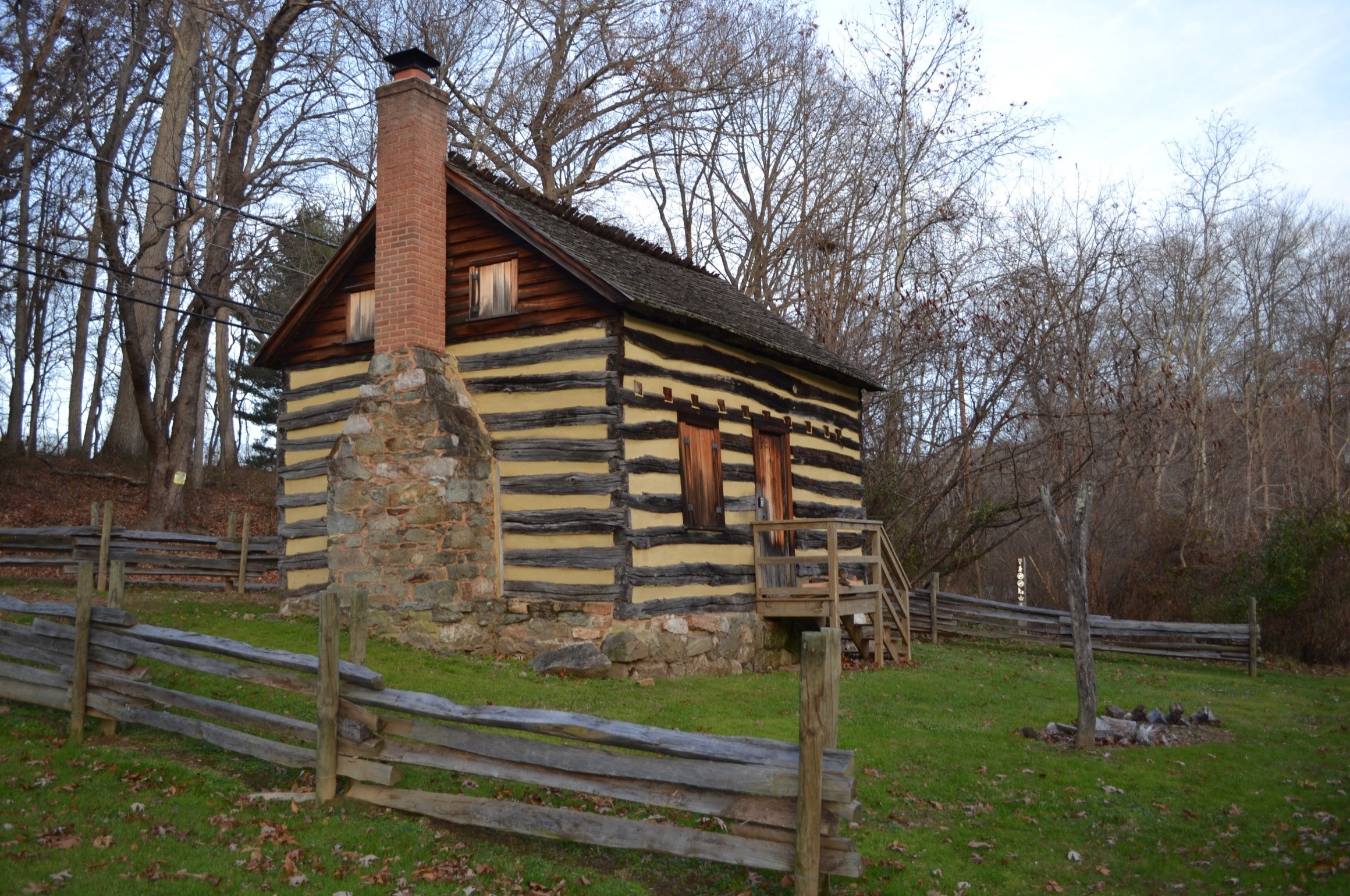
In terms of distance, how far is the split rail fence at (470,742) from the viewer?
17.0 ft

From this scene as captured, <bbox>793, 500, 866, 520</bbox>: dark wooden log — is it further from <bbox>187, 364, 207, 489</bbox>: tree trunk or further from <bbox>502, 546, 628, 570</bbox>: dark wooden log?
<bbox>187, 364, 207, 489</bbox>: tree trunk

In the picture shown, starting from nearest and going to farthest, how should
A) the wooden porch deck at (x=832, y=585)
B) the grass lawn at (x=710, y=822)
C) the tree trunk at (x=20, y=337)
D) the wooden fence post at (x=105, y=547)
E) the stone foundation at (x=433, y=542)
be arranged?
the grass lawn at (x=710, y=822) → the stone foundation at (x=433, y=542) → the wooden porch deck at (x=832, y=585) → the wooden fence post at (x=105, y=547) → the tree trunk at (x=20, y=337)

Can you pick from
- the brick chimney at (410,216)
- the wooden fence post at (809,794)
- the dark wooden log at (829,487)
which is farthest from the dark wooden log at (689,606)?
the wooden fence post at (809,794)

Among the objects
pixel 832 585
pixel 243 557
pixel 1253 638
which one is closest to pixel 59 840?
pixel 832 585

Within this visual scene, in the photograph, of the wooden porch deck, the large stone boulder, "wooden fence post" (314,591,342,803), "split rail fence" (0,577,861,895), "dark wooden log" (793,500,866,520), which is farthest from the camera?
"dark wooden log" (793,500,866,520)

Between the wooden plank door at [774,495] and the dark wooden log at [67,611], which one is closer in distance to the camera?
the dark wooden log at [67,611]

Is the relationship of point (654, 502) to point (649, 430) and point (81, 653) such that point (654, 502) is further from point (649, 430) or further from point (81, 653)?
point (81, 653)

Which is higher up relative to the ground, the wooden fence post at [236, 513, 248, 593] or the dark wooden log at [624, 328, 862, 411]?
the dark wooden log at [624, 328, 862, 411]

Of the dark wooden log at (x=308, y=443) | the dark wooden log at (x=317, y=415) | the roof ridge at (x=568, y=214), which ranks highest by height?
the roof ridge at (x=568, y=214)

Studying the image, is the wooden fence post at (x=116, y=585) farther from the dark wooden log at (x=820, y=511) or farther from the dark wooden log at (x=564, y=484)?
the dark wooden log at (x=820, y=511)

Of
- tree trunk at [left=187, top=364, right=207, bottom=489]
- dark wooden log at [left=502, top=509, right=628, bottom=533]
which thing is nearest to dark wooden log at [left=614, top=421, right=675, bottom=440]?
dark wooden log at [left=502, top=509, right=628, bottom=533]

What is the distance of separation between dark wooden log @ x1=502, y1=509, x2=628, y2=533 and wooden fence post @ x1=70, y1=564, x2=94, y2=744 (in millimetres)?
5358

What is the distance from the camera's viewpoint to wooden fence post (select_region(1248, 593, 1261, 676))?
644 inches

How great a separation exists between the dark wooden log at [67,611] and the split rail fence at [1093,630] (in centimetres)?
1428
